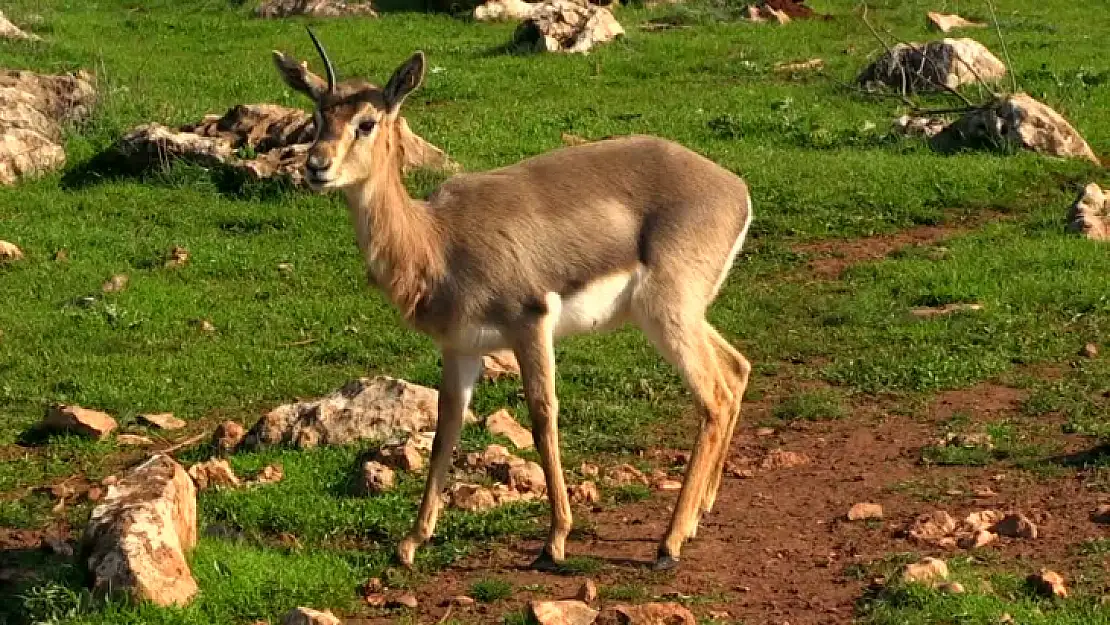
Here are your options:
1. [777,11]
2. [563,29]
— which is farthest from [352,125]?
[777,11]

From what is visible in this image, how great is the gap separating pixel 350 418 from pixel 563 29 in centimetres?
1123

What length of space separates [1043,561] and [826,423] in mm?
2250

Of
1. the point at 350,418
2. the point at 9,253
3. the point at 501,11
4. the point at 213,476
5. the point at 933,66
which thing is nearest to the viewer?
the point at 213,476

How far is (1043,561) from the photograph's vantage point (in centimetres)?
682

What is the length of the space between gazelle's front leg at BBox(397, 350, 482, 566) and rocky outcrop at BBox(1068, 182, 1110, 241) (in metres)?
5.88

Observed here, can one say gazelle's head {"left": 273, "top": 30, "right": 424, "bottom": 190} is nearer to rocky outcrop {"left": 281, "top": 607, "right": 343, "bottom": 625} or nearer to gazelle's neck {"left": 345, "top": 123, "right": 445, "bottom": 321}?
gazelle's neck {"left": 345, "top": 123, "right": 445, "bottom": 321}

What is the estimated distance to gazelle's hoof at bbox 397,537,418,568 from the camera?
7.18 meters

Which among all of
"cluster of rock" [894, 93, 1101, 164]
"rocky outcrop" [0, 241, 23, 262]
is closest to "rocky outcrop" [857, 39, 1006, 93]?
"cluster of rock" [894, 93, 1101, 164]

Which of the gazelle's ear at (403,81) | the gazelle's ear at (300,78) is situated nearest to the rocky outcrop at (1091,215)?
the gazelle's ear at (403,81)

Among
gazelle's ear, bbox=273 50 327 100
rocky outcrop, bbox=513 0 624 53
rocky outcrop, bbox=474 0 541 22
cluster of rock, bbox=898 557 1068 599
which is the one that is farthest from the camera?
rocky outcrop, bbox=474 0 541 22

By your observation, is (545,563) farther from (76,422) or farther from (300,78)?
(76,422)

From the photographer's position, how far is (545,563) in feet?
23.2

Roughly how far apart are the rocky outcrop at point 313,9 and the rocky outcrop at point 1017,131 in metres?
9.97

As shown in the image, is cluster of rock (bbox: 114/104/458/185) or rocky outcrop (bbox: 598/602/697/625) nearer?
rocky outcrop (bbox: 598/602/697/625)
